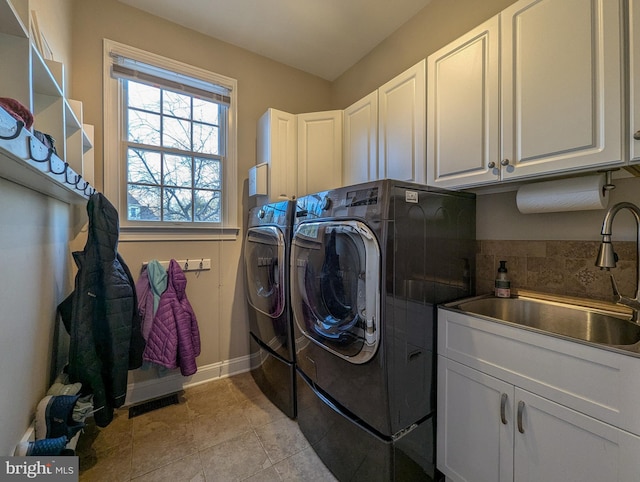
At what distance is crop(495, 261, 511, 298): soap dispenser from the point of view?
147cm

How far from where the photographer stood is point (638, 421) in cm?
76

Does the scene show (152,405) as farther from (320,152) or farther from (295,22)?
(295,22)

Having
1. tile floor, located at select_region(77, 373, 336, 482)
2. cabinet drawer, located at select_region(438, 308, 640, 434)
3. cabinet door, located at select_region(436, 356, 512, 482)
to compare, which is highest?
cabinet drawer, located at select_region(438, 308, 640, 434)

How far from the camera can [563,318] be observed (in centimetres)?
126

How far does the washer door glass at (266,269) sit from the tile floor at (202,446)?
28.4 inches

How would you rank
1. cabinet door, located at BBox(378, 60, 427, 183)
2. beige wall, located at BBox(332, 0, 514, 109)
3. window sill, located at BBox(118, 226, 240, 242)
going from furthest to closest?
window sill, located at BBox(118, 226, 240, 242) < beige wall, located at BBox(332, 0, 514, 109) < cabinet door, located at BBox(378, 60, 427, 183)

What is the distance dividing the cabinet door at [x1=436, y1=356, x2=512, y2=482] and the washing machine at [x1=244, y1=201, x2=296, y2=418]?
93cm

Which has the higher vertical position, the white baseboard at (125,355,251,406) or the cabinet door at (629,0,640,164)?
the cabinet door at (629,0,640,164)

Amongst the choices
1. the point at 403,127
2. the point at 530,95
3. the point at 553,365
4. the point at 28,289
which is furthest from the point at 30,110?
the point at 553,365

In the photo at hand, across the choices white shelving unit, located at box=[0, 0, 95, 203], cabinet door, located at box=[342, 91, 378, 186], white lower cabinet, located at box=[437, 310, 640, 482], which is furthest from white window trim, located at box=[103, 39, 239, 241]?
white lower cabinet, located at box=[437, 310, 640, 482]

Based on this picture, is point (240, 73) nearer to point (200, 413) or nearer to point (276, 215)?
point (276, 215)

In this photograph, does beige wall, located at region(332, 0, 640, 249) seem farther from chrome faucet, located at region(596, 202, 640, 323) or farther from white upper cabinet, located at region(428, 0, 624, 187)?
white upper cabinet, located at region(428, 0, 624, 187)

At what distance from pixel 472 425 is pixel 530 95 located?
57.6 inches

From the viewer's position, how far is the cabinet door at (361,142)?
74.7 inches
